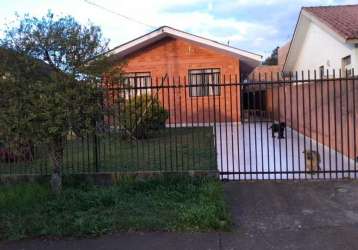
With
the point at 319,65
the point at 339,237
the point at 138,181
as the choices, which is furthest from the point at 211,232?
the point at 319,65

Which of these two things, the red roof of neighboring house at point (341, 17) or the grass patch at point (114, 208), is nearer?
the grass patch at point (114, 208)

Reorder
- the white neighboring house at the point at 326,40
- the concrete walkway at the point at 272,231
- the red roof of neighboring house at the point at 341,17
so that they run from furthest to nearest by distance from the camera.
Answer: the white neighboring house at the point at 326,40
the red roof of neighboring house at the point at 341,17
the concrete walkway at the point at 272,231

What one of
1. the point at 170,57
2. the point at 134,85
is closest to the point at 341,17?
the point at 134,85

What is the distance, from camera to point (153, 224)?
6273 millimetres

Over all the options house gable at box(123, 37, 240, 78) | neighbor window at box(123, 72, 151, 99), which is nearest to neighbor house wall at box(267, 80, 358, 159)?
neighbor window at box(123, 72, 151, 99)

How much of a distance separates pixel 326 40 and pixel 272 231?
10795mm

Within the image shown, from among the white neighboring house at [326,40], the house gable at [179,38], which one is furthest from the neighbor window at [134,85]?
the white neighboring house at [326,40]

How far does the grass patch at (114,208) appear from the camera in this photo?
6205 mm

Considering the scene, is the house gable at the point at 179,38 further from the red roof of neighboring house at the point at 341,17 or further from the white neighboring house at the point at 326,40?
the red roof of neighboring house at the point at 341,17

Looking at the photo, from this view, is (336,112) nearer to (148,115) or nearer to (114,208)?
(148,115)

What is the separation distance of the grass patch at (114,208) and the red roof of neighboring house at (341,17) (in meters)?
5.88

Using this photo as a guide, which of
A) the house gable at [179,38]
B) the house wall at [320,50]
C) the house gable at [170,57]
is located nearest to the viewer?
the house wall at [320,50]

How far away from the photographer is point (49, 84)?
7.23 meters

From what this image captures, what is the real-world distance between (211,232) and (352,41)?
708 centimetres
